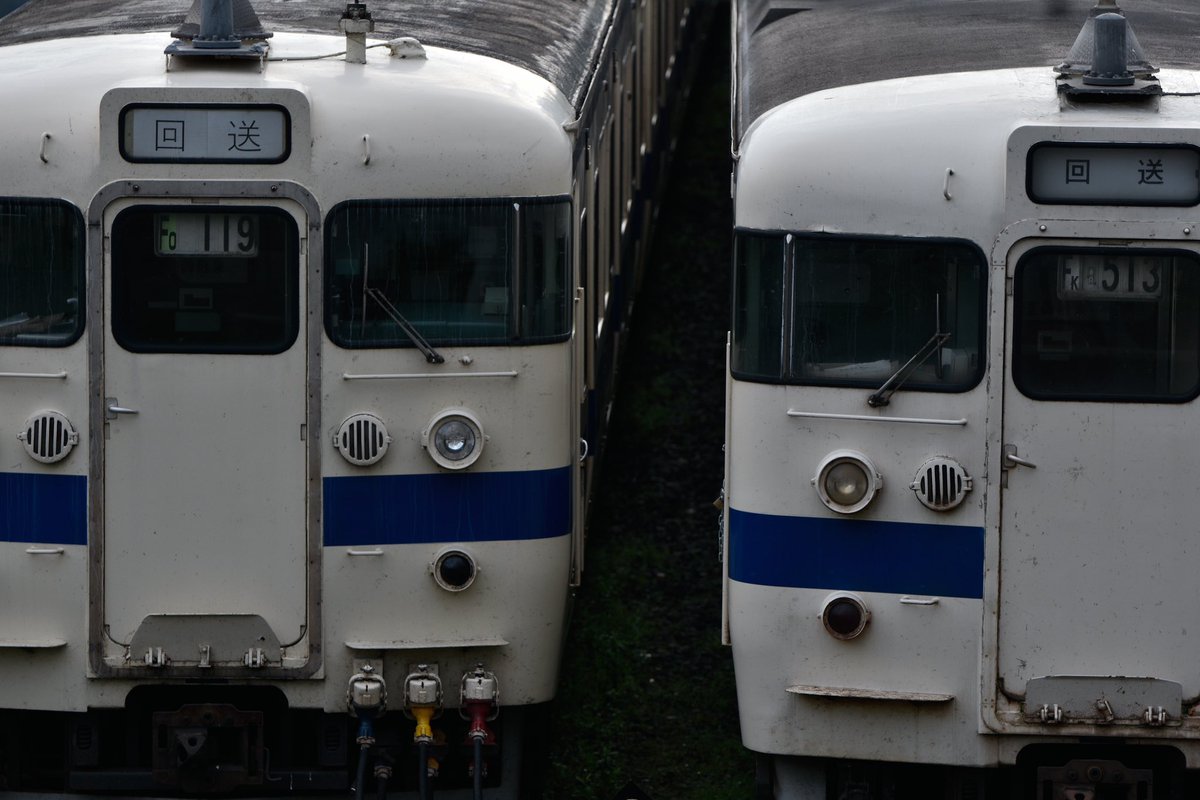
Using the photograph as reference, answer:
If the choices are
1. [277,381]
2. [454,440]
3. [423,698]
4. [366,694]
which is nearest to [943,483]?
[454,440]

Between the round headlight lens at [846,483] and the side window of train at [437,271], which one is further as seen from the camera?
the side window of train at [437,271]

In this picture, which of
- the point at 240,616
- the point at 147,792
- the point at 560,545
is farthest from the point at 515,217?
the point at 147,792

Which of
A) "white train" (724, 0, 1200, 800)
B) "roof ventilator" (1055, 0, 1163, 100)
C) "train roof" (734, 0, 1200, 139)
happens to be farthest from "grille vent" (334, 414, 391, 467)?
"roof ventilator" (1055, 0, 1163, 100)

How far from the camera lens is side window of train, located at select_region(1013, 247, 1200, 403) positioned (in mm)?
5938

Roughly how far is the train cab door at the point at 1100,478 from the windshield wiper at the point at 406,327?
181cm

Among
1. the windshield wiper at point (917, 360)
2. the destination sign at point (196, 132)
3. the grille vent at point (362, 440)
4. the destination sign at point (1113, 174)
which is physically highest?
the destination sign at point (196, 132)

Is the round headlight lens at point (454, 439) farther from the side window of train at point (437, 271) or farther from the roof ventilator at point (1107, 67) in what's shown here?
the roof ventilator at point (1107, 67)

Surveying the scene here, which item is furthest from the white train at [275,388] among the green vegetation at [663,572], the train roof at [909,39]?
the green vegetation at [663,572]

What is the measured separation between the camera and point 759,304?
20.2ft

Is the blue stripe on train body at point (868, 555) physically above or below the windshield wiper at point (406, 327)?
below

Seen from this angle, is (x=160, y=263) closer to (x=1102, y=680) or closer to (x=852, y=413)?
(x=852, y=413)

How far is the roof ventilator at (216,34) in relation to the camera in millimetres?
6375

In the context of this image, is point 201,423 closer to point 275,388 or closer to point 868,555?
point 275,388

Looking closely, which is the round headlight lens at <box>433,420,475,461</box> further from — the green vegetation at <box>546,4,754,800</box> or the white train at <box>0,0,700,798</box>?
the green vegetation at <box>546,4,754,800</box>
